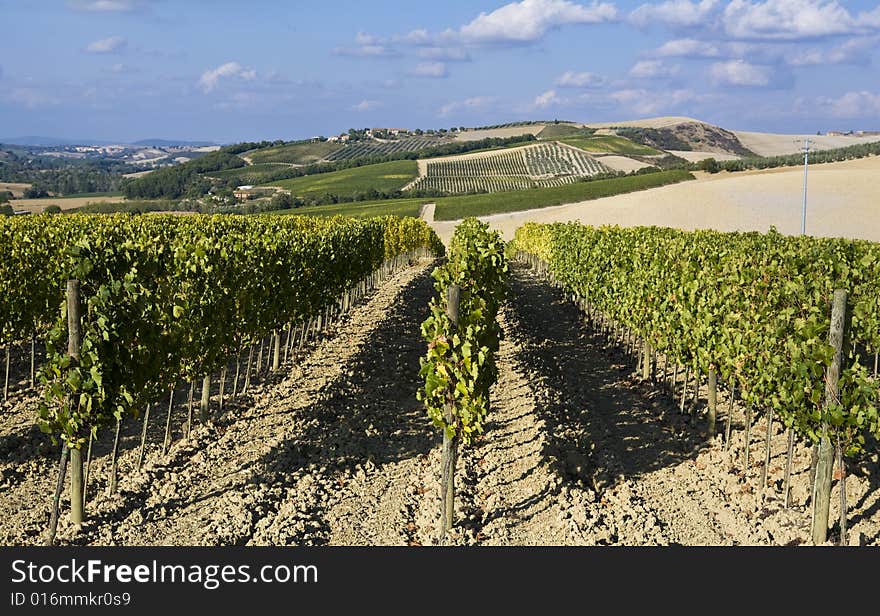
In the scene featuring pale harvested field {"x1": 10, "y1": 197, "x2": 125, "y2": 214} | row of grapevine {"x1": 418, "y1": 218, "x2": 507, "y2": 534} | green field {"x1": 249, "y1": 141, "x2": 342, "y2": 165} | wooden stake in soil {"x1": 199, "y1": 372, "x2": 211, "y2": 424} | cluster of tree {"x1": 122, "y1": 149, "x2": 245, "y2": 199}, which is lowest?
wooden stake in soil {"x1": 199, "y1": 372, "x2": 211, "y2": 424}

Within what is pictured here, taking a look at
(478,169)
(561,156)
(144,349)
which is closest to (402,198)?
(478,169)

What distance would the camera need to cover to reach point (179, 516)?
29.6 feet

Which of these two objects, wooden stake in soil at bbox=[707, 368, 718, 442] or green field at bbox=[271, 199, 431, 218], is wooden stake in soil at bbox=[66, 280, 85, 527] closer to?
wooden stake in soil at bbox=[707, 368, 718, 442]

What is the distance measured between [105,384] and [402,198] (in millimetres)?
98601

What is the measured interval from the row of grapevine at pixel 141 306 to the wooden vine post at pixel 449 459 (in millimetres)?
3349

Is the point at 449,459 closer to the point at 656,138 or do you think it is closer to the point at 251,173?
the point at 251,173

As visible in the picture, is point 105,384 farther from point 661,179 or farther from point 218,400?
point 661,179

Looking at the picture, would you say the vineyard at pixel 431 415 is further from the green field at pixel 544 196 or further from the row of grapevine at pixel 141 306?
the green field at pixel 544 196

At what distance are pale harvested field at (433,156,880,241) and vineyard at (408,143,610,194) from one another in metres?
29.6

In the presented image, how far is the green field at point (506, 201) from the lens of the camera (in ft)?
299

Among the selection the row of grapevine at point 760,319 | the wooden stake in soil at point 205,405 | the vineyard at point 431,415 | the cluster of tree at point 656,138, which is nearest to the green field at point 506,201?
the cluster of tree at point 656,138

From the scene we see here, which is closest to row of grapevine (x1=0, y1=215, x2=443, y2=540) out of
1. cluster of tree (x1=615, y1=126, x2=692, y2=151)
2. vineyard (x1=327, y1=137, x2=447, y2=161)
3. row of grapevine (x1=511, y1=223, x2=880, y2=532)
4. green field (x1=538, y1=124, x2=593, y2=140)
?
row of grapevine (x1=511, y1=223, x2=880, y2=532)

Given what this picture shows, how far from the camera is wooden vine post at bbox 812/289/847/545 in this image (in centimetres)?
845

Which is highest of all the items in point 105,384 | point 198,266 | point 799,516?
point 198,266
